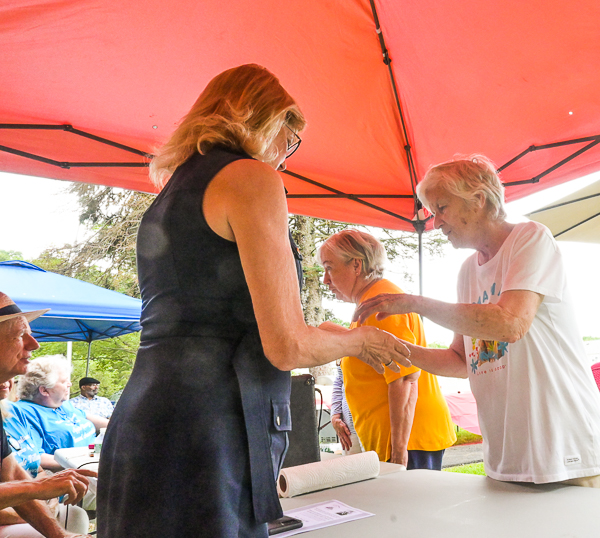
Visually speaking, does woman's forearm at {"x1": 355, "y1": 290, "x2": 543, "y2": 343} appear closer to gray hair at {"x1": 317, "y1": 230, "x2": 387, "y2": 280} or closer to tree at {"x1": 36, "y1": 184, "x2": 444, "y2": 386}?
gray hair at {"x1": 317, "y1": 230, "x2": 387, "y2": 280}

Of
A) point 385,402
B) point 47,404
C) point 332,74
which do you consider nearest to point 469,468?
point 385,402

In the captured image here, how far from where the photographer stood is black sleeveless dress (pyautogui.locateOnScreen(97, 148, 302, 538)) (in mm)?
816

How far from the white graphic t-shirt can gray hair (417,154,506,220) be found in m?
0.18

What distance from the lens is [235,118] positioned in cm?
104

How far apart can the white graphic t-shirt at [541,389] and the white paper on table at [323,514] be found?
0.51 m

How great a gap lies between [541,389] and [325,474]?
2.35 ft

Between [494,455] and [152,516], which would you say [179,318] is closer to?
[152,516]

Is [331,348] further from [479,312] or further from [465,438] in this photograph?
[465,438]

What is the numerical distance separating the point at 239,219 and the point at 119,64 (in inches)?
86.0

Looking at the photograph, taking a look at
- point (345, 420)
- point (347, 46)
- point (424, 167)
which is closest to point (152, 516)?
point (345, 420)

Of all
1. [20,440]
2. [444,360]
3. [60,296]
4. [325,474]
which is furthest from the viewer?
[60,296]

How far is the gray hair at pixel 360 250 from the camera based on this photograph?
2.61 m

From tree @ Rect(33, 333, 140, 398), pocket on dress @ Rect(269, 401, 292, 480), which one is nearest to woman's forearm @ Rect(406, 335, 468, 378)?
pocket on dress @ Rect(269, 401, 292, 480)

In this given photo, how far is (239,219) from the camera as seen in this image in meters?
0.85
